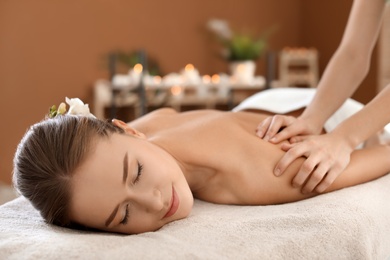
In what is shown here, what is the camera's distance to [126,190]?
1.13 m

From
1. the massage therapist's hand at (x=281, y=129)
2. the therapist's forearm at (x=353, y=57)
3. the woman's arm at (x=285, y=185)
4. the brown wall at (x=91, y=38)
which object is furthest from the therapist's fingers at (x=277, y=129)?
the brown wall at (x=91, y=38)

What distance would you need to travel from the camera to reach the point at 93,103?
18.6 feet

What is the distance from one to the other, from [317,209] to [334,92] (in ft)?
2.34

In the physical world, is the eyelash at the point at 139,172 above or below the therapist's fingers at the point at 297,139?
above

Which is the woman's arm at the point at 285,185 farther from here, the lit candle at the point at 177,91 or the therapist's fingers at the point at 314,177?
the lit candle at the point at 177,91

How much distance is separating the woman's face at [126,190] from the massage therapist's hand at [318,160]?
29 centimetres

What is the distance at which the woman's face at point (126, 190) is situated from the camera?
111 cm

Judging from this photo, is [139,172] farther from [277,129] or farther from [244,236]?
[277,129]

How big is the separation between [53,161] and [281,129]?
70 centimetres

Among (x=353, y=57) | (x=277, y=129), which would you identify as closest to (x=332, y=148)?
(x=277, y=129)

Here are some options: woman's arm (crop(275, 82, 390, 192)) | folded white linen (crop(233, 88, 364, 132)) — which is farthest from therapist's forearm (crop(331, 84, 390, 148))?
folded white linen (crop(233, 88, 364, 132))

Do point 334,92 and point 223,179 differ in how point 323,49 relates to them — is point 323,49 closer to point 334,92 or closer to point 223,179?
point 334,92

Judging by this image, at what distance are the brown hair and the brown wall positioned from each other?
13.6ft

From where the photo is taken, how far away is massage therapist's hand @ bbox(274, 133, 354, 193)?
1.32m
